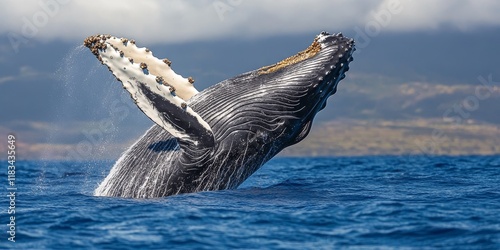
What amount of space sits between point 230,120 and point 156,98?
4.50 ft

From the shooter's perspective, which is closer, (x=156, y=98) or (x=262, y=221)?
(x=262, y=221)

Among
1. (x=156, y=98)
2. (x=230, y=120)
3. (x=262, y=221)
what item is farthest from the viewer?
(x=230, y=120)

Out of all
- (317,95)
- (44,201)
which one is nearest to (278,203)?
(317,95)

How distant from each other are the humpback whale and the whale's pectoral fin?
18 millimetres

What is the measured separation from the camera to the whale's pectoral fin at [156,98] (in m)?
11.5

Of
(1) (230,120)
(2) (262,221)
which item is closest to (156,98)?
(1) (230,120)

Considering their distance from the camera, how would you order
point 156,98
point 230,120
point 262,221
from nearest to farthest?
point 262,221
point 156,98
point 230,120

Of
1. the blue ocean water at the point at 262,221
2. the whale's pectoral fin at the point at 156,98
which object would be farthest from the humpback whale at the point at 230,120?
the blue ocean water at the point at 262,221

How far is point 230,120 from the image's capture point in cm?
1224

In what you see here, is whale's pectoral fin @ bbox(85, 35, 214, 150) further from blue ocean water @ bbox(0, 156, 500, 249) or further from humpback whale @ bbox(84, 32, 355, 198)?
blue ocean water @ bbox(0, 156, 500, 249)

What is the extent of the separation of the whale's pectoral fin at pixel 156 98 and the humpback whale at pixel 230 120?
→ 0.02m

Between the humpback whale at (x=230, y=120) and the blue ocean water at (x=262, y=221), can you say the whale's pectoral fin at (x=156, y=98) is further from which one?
the blue ocean water at (x=262, y=221)

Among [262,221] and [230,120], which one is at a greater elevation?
[230,120]

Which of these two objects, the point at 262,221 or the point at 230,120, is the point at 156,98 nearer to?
the point at 230,120
